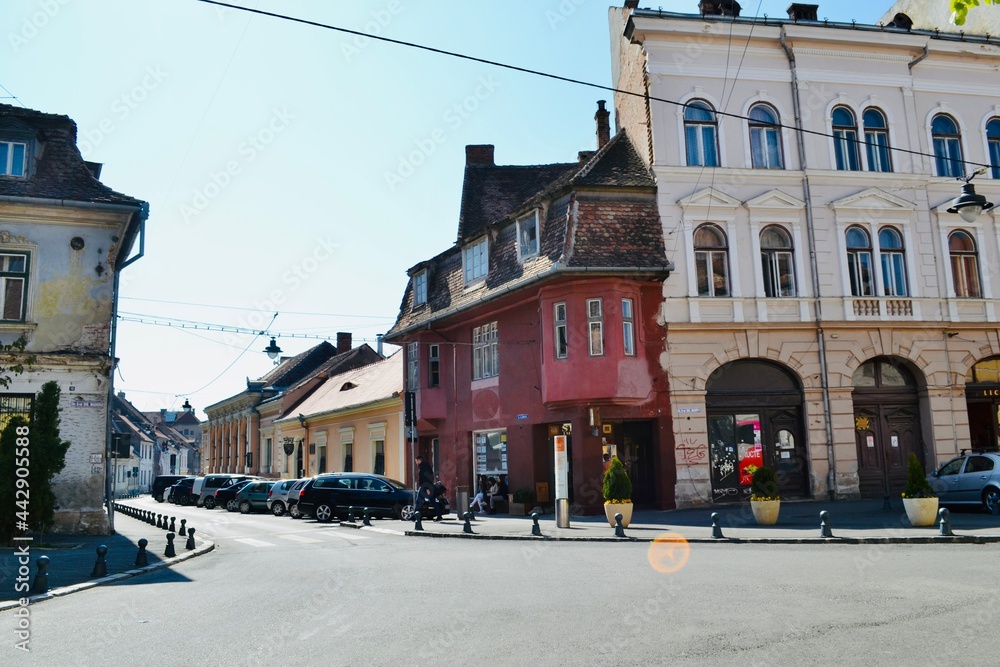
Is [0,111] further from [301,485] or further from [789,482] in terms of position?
[789,482]

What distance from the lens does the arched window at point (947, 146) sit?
2561 cm

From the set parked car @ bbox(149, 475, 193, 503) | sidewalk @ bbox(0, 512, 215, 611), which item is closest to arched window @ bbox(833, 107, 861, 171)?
sidewalk @ bbox(0, 512, 215, 611)

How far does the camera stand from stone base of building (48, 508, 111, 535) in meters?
20.1

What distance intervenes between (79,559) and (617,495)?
10915 mm

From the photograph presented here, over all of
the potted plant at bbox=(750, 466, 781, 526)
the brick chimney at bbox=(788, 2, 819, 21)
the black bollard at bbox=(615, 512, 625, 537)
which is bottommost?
the black bollard at bbox=(615, 512, 625, 537)

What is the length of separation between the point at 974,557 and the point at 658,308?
12.1 m

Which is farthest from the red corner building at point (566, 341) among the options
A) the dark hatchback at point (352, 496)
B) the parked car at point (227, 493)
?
the parked car at point (227, 493)

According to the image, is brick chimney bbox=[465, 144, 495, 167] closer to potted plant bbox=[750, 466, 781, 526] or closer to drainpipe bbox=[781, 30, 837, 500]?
drainpipe bbox=[781, 30, 837, 500]

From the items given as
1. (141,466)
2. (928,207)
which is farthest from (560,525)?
(141,466)

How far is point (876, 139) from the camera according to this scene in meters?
25.1

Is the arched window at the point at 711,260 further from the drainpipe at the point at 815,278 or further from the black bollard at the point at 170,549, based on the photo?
the black bollard at the point at 170,549

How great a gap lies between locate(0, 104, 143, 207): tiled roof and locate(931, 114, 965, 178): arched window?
908 inches

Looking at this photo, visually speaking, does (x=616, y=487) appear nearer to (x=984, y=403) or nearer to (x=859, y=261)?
(x=859, y=261)

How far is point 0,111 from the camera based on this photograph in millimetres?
21656
